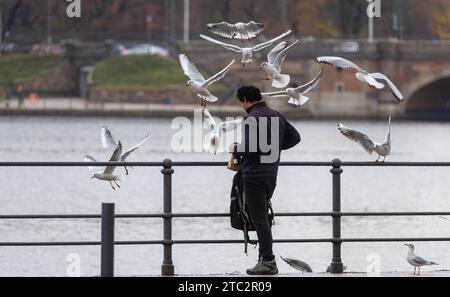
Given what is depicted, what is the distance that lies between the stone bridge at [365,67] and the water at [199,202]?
10638 millimetres

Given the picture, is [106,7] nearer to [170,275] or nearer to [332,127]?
[332,127]

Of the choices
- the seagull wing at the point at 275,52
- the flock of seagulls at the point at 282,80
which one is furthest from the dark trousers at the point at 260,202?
the seagull wing at the point at 275,52

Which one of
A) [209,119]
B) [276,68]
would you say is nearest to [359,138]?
[276,68]

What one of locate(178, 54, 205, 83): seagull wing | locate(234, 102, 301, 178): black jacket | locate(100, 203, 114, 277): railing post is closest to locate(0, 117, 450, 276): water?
locate(178, 54, 205, 83): seagull wing

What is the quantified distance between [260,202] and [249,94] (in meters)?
0.92

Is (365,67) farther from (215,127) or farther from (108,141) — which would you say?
(215,127)

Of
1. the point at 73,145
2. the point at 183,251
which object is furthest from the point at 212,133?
the point at 73,145

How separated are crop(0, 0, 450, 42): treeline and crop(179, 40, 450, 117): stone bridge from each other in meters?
3.21

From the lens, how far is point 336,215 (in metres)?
13.8

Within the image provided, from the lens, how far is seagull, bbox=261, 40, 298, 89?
14.0 metres

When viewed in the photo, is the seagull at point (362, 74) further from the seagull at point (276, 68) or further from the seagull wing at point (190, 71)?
the seagull wing at point (190, 71)

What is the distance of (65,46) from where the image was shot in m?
95.5
